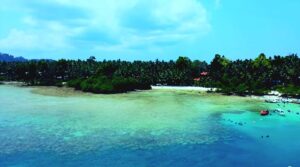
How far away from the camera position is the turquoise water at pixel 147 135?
32812mm

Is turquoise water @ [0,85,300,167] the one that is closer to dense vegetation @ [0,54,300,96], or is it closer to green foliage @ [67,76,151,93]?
dense vegetation @ [0,54,300,96]

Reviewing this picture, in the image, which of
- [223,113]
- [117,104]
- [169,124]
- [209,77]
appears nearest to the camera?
[169,124]

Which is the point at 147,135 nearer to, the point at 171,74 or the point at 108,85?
the point at 108,85

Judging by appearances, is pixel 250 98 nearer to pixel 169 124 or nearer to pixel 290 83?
pixel 290 83

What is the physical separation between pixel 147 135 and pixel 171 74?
2899 inches

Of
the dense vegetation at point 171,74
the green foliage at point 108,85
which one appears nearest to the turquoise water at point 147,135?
the dense vegetation at point 171,74

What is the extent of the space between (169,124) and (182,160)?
1668 centimetres

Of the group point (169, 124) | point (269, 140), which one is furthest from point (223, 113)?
point (269, 140)

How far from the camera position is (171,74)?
115 meters

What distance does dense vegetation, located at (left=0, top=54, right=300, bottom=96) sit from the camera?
8940 cm

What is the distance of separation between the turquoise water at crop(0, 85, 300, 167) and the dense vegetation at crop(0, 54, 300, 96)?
22079 mm

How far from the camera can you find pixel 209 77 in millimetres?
113812

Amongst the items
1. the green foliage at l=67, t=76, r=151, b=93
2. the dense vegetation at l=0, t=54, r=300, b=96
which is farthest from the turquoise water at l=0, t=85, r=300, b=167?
the green foliage at l=67, t=76, r=151, b=93

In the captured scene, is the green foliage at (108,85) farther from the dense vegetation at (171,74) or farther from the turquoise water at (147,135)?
the turquoise water at (147,135)
